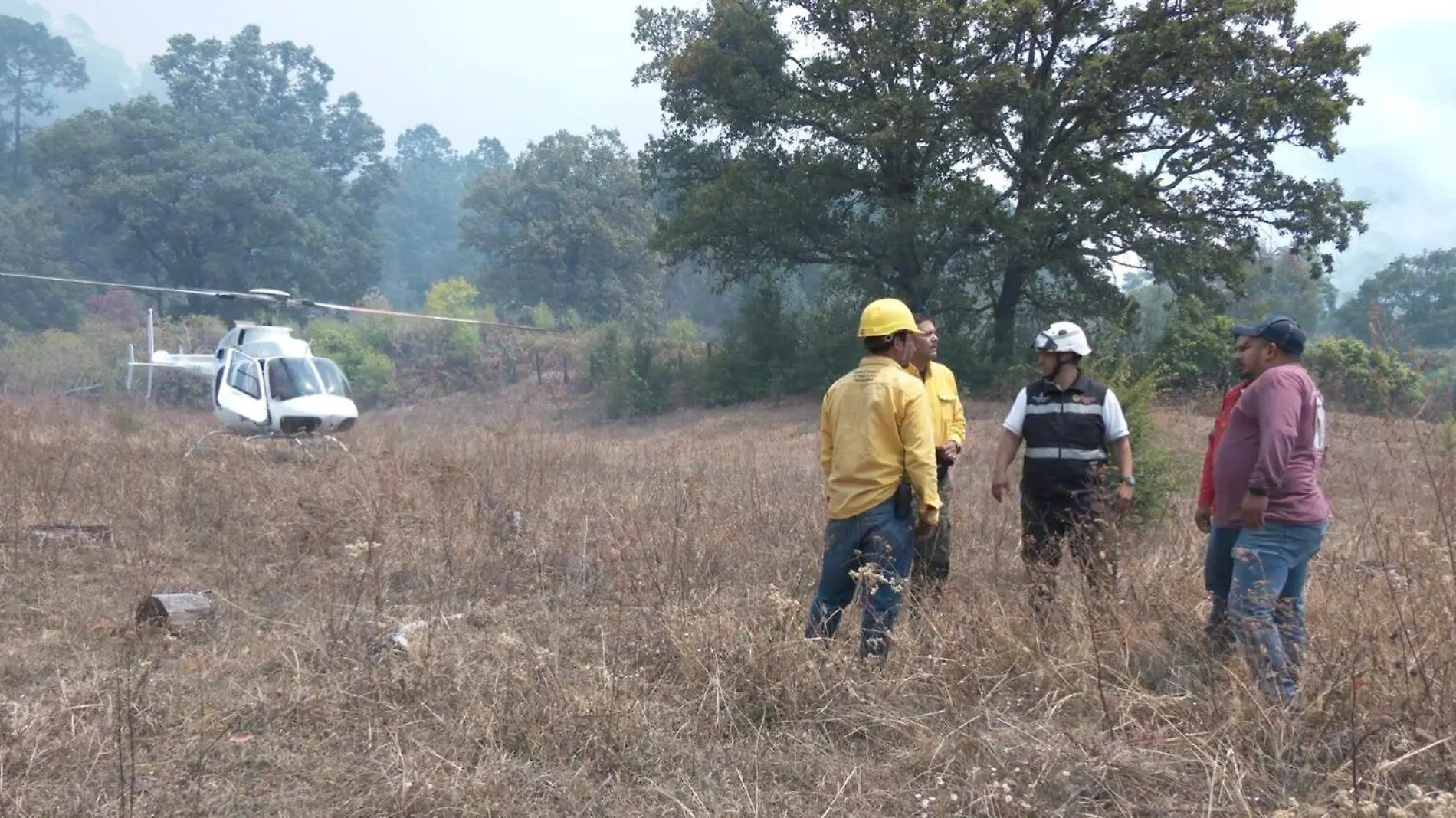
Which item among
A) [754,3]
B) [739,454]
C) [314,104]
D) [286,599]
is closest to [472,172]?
[314,104]

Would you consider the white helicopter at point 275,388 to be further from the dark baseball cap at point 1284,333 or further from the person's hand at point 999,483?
the dark baseball cap at point 1284,333

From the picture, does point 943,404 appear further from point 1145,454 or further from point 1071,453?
point 1145,454

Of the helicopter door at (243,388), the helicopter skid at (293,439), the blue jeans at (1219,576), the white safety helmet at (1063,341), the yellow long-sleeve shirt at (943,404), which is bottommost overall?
the helicopter skid at (293,439)

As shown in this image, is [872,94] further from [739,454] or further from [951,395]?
[951,395]

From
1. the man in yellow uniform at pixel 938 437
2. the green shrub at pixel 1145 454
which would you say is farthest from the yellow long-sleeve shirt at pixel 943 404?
the green shrub at pixel 1145 454

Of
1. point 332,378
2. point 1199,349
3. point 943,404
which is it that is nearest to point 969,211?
point 1199,349

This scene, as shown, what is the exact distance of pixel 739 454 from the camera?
Answer: 534 inches

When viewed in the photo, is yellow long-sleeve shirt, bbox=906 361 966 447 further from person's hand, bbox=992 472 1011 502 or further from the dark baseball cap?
the dark baseball cap

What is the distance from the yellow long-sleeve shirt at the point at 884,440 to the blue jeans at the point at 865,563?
7cm

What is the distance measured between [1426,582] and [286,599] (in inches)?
218

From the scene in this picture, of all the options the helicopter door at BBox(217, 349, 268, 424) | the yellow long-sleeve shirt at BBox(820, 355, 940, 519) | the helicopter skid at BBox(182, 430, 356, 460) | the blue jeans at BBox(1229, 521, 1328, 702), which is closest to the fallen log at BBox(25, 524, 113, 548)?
the helicopter skid at BBox(182, 430, 356, 460)

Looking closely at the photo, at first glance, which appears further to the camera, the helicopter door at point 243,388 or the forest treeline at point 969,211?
Answer: the forest treeline at point 969,211

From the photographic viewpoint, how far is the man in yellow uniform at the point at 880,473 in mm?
4219

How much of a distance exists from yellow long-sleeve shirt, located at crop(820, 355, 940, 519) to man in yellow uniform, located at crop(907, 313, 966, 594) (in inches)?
19.7
